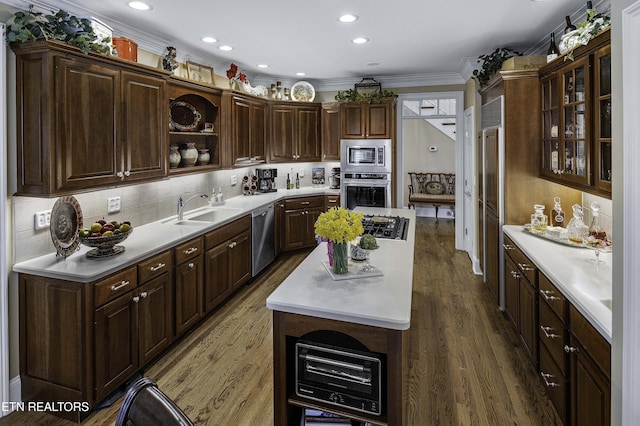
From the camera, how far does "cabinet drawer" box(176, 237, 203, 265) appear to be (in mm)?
3072

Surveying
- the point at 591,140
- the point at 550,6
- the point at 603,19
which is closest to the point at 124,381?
the point at 591,140

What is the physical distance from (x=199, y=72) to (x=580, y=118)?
147 inches

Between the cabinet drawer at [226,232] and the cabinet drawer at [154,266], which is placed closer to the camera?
the cabinet drawer at [154,266]

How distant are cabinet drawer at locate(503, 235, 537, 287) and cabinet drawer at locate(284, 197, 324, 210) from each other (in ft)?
10.0

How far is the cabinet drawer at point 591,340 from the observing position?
1550 millimetres

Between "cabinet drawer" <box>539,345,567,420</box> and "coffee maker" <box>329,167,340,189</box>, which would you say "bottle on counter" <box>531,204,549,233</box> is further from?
"coffee maker" <box>329,167,340,189</box>

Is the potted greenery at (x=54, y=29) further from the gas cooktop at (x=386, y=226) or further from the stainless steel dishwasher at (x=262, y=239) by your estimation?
the stainless steel dishwasher at (x=262, y=239)

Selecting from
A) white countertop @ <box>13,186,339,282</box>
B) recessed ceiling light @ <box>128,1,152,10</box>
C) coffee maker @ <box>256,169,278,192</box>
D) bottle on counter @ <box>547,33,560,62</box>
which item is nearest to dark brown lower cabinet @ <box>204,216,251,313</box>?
white countertop @ <box>13,186,339,282</box>

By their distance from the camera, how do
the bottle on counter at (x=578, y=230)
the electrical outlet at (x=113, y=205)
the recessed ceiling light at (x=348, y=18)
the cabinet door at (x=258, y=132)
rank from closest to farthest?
the bottle on counter at (x=578, y=230) → the electrical outlet at (x=113, y=205) → the recessed ceiling light at (x=348, y=18) → the cabinet door at (x=258, y=132)

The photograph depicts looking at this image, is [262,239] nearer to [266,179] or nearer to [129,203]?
[266,179]

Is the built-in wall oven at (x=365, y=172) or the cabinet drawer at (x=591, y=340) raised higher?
the built-in wall oven at (x=365, y=172)

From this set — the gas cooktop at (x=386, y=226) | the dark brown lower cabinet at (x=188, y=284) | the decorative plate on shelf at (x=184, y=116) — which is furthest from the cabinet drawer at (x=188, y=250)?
the gas cooktop at (x=386, y=226)

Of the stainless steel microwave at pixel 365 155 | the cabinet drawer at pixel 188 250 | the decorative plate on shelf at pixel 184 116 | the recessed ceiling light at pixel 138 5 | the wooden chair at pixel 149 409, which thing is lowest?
the wooden chair at pixel 149 409

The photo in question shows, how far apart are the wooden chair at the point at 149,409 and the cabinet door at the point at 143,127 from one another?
226 cm
